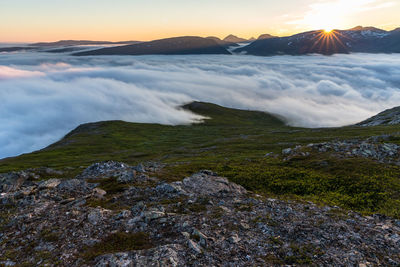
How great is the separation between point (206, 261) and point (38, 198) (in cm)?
2194

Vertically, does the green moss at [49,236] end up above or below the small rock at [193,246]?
below

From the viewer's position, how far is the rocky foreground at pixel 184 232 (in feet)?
50.2

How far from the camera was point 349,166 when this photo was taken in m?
37.9

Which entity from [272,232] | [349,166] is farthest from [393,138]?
[272,232]

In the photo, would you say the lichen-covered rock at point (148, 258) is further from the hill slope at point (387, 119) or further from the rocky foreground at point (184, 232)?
the hill slope at point (387, 119)

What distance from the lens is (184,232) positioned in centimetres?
1772

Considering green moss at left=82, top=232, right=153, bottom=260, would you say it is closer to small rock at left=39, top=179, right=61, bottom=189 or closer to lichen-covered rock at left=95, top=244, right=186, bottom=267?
lichen-covered rock at left=95, top=244, right=186, bottom=267

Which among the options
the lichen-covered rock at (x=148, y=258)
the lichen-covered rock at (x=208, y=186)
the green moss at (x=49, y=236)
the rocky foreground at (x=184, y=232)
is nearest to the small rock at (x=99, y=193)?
the rocky foreground at (x=184, y=232)

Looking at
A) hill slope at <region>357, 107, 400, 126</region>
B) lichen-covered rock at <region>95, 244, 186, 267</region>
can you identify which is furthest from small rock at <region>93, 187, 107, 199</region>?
hill slope at <region>357, 107, 400, 126</region>

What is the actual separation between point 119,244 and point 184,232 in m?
4.88

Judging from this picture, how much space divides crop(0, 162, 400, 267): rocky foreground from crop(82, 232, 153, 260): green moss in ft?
0.23

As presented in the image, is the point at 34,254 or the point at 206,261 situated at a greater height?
the point at 206,261

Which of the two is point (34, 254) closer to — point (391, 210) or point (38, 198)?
point (38, 198)

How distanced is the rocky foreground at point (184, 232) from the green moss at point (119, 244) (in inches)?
2.8
